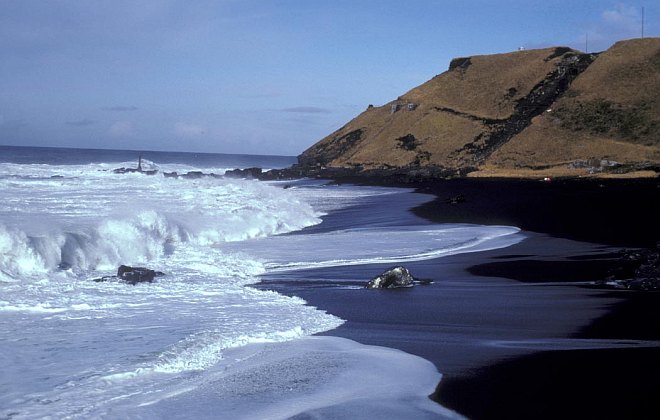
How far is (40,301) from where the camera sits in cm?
970

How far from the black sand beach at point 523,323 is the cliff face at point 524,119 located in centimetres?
3658

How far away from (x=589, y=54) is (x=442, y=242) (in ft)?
208

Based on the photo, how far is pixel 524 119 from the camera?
2650 inches

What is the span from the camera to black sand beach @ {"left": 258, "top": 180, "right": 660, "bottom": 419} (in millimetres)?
5770

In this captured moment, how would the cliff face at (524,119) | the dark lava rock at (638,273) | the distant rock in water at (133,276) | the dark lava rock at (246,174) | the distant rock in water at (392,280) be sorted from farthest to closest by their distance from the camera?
the dark lava rock at (246,174)
the cliff face at (524,119)
the distant rock in water at (133,276)
the distant rock in water at (392,280)
the dark lava rock at (638,273)

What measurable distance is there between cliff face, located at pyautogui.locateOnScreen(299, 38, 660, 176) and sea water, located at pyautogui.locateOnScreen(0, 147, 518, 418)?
126 ft

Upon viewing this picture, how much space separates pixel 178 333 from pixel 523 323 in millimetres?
4244

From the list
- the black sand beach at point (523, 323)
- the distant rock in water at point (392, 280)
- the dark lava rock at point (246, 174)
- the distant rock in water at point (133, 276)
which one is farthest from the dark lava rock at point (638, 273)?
the dark lava rock at point (246, 174)

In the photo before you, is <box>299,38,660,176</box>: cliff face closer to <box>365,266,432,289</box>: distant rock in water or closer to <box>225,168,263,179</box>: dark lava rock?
<box>225,168,263,179</box>: dark lava rock

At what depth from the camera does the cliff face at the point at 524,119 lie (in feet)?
180

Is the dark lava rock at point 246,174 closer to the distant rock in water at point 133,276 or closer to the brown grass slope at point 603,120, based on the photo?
the brown grass slope at point 603,120

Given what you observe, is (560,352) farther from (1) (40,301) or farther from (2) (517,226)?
(2) (517,226)

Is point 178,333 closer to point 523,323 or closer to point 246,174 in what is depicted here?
point 523,323

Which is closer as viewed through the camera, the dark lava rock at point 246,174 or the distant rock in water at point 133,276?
the distant rock in water at point 133,276
